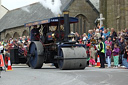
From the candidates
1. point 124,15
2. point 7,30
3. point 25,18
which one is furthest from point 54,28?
point 7,30

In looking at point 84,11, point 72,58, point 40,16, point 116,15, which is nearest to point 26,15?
point 40,16

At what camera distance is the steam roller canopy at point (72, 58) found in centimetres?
1711

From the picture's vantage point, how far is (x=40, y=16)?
48.3 metres

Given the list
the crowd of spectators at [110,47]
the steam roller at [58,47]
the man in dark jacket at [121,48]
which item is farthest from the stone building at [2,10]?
the steam roller at [58,47]

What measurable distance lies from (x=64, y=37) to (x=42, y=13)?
31.0 meters

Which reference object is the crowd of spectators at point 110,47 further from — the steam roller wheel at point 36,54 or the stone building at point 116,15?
the stone building at point 116,15

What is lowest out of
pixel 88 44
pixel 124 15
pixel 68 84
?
pixel 68 84

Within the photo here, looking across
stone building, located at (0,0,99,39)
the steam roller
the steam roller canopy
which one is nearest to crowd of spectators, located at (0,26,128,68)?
the steam roller

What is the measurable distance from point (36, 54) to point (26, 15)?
1465 inches

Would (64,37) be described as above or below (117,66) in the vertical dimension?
above

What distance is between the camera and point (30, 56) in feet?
63.2

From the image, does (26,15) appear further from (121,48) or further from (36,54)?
(36,54)

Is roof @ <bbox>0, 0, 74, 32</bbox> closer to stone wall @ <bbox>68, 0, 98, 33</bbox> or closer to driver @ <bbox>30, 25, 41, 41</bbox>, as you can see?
stone wall @ <bbox>68, 0, 98, 33</bbox>

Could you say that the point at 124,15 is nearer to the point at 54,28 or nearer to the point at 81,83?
the point at 54,28
